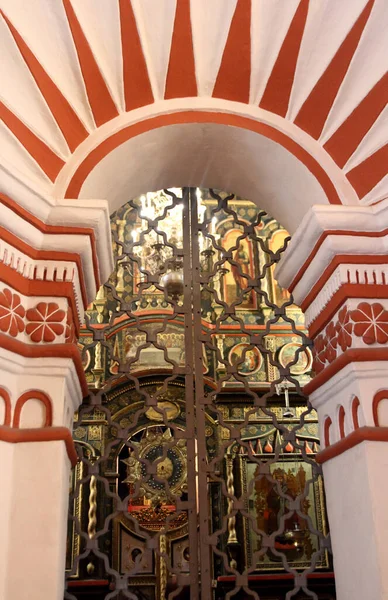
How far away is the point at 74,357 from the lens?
239 centimetres

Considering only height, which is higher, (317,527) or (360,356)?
(360,356)

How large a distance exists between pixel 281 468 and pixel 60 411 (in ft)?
23.4

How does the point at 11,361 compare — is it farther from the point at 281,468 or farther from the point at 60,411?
the point at 281,468

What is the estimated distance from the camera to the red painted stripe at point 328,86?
2.68 meters

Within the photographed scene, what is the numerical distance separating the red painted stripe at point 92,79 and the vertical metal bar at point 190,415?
0.64 m

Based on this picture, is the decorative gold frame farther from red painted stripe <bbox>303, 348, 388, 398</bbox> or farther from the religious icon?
red painted stripe <bbox>303, 348, 388, 398</bbox>

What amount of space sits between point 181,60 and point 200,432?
169 centimetres

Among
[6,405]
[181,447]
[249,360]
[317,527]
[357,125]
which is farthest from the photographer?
[249,360]

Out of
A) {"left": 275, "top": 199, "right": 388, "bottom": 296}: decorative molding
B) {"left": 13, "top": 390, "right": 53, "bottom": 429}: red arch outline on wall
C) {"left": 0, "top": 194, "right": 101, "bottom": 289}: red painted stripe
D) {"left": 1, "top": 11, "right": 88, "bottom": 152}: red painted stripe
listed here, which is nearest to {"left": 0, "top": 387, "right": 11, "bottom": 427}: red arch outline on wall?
{"left": 13, "top": 390, "right": 53, "bottom": 429}: red arch outline on wall

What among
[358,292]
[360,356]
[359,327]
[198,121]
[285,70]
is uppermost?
[285,70]

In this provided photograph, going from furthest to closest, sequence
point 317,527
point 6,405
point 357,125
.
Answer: point 317,527 → point 357,125 → point 6,405

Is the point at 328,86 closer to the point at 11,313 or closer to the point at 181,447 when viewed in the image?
the point at 11,313

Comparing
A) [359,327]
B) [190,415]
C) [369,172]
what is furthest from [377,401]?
[369,172]

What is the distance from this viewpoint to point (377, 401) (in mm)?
2346
